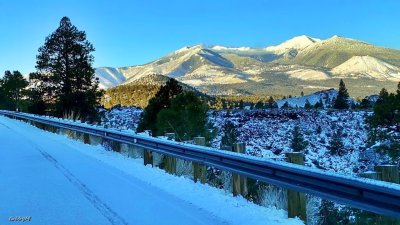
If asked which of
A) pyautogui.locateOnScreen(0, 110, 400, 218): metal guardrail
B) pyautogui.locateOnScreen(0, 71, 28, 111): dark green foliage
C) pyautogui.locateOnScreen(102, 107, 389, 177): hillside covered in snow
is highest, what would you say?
pyautogui.locateOnScreen(0, 71, 28, 111): dark green foliage

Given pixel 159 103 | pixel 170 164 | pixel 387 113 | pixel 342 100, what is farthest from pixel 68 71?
pixel 342 100

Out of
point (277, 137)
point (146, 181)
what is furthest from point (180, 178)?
point (277, 137)

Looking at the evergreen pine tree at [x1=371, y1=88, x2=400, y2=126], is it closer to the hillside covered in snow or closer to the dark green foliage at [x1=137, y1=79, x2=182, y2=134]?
the dark green foliage at [x1=137, y1=79, x2=182, y2=134]

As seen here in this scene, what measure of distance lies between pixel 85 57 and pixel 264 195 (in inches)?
1716

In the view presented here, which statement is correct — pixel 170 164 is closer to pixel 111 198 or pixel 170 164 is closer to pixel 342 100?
pixel 111 198

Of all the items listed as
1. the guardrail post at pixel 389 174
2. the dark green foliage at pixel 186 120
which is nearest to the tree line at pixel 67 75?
the dark green foliage at pixel 186 120

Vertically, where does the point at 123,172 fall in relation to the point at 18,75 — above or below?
below

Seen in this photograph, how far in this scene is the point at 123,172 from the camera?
1054cm

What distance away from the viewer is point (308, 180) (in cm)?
595

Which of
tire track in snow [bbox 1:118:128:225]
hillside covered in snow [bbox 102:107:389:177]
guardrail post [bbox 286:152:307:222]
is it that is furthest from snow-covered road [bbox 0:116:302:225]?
hillside covered in snow [bbox 102:107:389:177]

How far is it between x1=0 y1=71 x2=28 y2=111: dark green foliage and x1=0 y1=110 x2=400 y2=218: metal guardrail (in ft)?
293

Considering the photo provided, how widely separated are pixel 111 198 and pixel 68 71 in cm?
4335

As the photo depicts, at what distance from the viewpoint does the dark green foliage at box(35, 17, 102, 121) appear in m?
48.3

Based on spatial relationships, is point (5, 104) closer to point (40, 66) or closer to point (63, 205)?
point (40, 66)
